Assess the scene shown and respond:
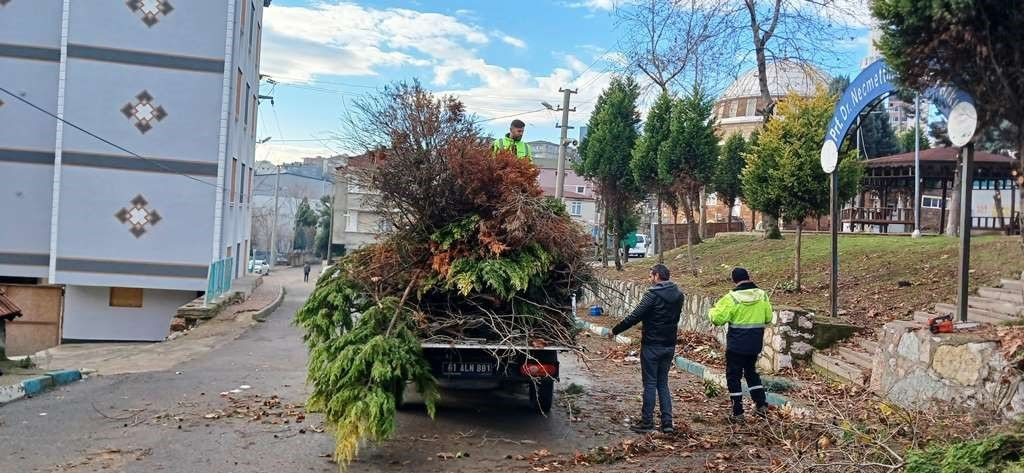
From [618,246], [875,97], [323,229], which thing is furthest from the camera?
[323,229]

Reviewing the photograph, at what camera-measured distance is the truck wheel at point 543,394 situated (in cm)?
783

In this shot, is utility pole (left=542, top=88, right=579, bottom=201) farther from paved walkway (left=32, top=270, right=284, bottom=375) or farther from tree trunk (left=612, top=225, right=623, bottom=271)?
paved walkway (left=32, top=270, right=284, bottom=375)

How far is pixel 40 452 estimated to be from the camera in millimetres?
6320

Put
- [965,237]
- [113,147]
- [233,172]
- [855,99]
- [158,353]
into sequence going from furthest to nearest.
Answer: [233,172], [113,147], [158,353], [855,99], [965,237]

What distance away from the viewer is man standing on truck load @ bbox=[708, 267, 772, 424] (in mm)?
7652

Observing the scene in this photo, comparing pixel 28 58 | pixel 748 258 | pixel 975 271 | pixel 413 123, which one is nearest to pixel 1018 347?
pixel 413 123

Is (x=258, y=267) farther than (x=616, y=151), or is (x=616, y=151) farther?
(x=258, y=267)

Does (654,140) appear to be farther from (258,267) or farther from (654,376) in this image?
(258,267)

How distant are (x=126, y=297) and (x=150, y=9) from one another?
8.77 meters

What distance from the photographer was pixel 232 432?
23.5 feet

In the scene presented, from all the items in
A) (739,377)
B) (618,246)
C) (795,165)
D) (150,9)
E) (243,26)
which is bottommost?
(739,377)

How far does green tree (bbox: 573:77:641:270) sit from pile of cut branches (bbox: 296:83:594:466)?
1783cm

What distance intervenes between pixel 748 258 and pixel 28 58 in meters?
21.6

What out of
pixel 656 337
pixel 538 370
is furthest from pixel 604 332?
pixel 538 370
